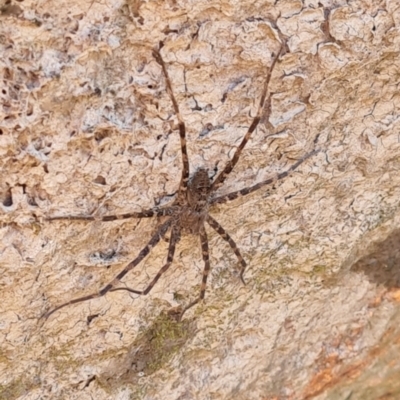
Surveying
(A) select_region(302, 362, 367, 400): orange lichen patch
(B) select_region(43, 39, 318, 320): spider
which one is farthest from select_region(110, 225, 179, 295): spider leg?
(A) select_region(302, 362, 367, 400): orange lichen patch

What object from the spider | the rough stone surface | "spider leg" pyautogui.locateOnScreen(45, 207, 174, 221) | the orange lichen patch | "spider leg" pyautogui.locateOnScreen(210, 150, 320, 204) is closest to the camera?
the rough stone surface

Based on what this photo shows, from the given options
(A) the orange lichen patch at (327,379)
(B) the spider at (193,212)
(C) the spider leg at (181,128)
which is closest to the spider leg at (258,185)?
(B) the spider at (193,212)

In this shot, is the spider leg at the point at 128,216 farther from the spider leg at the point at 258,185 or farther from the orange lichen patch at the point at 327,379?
the orange lichen patch at the point at 327,379

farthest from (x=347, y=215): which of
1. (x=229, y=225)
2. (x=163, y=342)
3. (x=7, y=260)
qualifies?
(x=7, y=260)

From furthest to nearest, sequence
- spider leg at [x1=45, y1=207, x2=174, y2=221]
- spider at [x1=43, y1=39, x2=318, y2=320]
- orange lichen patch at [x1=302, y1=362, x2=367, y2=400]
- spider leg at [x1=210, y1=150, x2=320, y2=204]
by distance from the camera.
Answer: orange lichen patch at [x1=302, y1=362, x2=367, y2=400]
spider leg at [x1=210, y1=150, x2=320, y2=204]
spider at [x1=43, y1=39, x2=318, y2=320]
spider leg at [x1=45, y1=207, x2=174, y2=221]

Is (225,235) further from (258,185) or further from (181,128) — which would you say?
(181,128)

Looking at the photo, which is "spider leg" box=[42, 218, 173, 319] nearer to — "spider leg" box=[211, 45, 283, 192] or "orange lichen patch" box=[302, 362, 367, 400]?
"spider leg" box=[211, 45, 283, 192]
